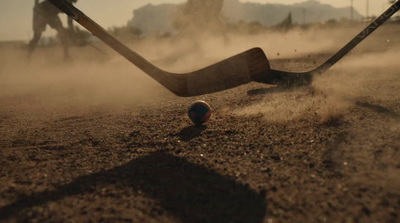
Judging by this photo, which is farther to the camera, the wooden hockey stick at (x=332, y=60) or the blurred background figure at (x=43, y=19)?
the blurred background figure at (x=43, y=19)

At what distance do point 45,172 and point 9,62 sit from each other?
52.7ft

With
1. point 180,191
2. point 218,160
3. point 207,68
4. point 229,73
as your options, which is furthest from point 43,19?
point 180,191

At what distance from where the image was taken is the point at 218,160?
301 centimetres

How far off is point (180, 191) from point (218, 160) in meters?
0.66

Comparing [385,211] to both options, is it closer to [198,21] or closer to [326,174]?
[326,174]

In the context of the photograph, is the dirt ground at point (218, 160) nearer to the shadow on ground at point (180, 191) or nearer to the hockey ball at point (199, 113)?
the shadow on ground at point (180, 191)

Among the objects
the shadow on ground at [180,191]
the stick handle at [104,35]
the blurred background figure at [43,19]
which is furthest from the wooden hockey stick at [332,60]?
the blurred background figure at [43,19]

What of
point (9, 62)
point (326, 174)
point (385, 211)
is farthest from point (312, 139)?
point (9, 62)

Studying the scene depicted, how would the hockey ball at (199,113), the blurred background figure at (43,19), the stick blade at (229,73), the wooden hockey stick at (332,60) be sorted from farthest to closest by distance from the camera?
the blurred background figure at (43,19)
the wooden hockey stick at (332,60)
the hockey ball at (199,113)
the stick blade at (229,73)

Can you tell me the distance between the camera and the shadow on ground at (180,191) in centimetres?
212

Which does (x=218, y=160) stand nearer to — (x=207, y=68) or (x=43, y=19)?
(x=207, y=68)

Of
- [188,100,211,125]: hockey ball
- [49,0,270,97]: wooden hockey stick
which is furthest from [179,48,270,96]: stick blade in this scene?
[188,100,211,125]: hockey ball

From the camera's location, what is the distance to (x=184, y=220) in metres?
2.05

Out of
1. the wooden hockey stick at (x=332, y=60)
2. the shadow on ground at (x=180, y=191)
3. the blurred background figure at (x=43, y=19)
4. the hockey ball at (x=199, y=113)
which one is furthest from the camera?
the blurred background figure at (x=43, y=19)
